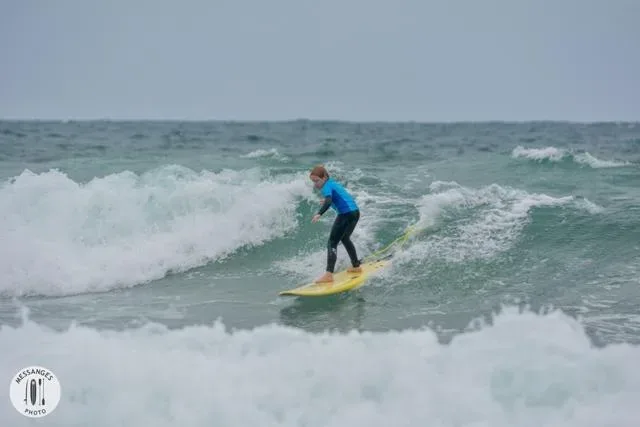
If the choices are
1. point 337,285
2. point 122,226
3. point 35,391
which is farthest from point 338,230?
point 35,391

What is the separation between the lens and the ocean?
626 cm

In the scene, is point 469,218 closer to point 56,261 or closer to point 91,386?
point 56,261

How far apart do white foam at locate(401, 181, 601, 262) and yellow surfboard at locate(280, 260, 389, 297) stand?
3.94ft

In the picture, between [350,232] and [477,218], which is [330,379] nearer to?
[350,232]

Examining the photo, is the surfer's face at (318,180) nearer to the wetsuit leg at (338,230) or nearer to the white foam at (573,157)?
the wetsuit leg at (338,230)

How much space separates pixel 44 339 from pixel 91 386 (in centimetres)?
145

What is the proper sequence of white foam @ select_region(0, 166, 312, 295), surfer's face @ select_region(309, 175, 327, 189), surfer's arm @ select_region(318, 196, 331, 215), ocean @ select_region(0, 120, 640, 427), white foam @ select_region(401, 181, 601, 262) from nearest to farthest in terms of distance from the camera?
ocean @ select_region(0, 120, 640, 427) → surfer's arm @ select_region(318, 196, 331, 215) → surfer's face @ select_region(309, 175, 327, 189) → white foam @ select_region(0, 166, 312, 295) → white foam @ select_region(401, 181, 601, 262)

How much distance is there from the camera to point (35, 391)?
632 centimetres

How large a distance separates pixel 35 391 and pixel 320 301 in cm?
465

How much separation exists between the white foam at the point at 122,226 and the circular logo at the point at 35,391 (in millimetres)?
4540

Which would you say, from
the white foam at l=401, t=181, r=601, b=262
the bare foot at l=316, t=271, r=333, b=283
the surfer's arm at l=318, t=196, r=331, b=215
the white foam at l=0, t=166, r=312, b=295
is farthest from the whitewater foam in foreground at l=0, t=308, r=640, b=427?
the white foam at l=401, t=181, r=601, b=262

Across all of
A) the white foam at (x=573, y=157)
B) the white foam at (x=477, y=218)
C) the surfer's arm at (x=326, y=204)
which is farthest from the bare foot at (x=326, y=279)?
the white foam at (x=573, y=157)

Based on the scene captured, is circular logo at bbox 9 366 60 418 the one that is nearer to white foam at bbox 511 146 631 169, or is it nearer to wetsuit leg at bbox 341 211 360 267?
wetsuit leg at bbox 341 211 360 267

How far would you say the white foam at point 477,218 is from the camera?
12250 mm
